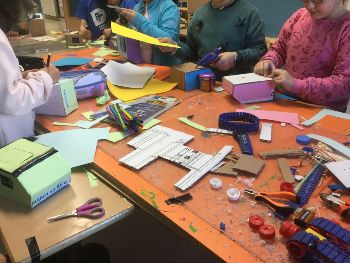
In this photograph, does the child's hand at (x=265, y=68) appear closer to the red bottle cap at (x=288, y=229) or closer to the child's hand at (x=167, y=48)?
the child's hand at (x=167, y=48)

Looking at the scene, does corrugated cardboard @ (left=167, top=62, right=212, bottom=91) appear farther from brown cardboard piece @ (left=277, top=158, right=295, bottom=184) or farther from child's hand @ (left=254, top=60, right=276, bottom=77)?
brown cardboard piece @ (left=277, top=158, right=295, bottom=184)

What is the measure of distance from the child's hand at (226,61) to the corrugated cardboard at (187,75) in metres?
0.09

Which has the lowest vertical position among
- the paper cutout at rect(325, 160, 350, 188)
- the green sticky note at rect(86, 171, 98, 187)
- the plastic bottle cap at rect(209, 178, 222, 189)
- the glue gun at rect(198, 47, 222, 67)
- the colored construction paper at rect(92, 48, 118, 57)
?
the green sticky note at rect(86, 171, 98, 187)

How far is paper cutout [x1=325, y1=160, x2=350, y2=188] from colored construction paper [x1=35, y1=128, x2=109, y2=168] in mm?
667

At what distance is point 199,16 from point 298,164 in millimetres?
1224

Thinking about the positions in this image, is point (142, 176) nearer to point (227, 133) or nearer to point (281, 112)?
point (227, 133)

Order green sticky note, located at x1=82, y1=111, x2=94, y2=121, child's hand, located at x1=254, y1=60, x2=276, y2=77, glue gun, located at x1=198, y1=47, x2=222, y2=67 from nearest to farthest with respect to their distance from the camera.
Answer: green sticky note, located at x1=82, y1=111, x2=94, y2=121, child's hand, located at x1=254, y1=60, x2=276, y2=77, glue gun, located at x1=198, y1=47, x2=222, y2=67

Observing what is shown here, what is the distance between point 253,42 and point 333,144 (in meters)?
0.92

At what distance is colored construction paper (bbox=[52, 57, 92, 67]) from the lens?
1.93 metres

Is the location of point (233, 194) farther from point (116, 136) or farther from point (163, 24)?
point (163, 24)

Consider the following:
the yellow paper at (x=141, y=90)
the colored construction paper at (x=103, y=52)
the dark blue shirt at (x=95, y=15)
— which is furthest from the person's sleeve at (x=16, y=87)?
the dark blue shirt at (x=95, y=15)

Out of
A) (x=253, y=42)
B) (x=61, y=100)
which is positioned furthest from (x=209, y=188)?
(x=253, y=42)

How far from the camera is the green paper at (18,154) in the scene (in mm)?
839

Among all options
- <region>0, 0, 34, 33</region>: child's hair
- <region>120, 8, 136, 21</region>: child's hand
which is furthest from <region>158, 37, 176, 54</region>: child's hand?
<region>0, 0, 34, 33</region>: child's hair
